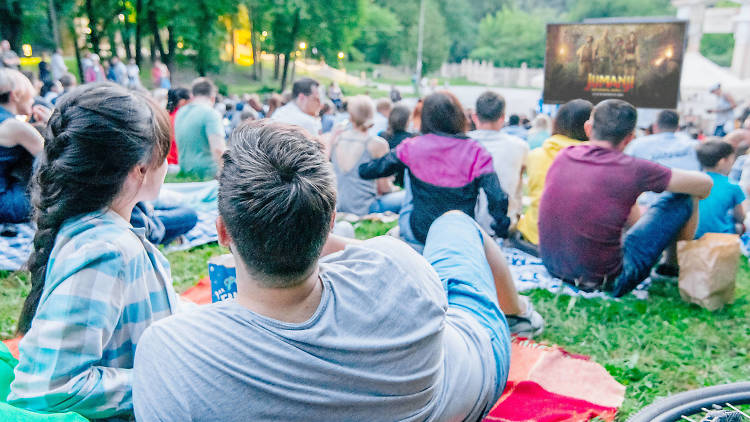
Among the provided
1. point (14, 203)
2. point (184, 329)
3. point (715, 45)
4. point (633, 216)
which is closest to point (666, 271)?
point (633, 216)

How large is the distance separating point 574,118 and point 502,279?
256cm

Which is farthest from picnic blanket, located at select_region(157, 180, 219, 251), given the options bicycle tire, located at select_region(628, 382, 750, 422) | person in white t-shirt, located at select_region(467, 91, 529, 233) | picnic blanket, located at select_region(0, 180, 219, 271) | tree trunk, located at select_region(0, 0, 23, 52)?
tree trunk, located at select_region(0, 0, 23, 52)

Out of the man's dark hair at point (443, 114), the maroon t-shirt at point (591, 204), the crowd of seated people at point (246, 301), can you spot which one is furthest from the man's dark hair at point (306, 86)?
the crowd of seated people at point (246, 301)

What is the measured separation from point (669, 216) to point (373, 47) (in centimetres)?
5593

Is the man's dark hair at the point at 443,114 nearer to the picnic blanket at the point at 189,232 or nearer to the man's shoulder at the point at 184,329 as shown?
the picnic blanket at the point at 189,232

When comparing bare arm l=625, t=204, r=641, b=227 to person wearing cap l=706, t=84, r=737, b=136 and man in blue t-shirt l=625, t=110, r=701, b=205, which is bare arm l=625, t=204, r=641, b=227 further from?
person wearing cap l=706, t=84, r=737, b=136

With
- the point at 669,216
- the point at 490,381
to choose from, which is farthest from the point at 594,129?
the point at 490,381

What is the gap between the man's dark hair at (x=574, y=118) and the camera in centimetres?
477

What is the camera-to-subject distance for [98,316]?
1.51 metres

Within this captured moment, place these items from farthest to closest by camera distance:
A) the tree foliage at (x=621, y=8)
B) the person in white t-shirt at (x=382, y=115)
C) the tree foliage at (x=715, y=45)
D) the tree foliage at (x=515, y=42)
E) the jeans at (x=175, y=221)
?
the tree foliage at (x=515, y=42)
the tree foliage at (x=621, y=8)
the tree foliage at (x=715, y=45)
the person in white t-shirt at (x=382, y=115)
the jeans at (x=175, y=221)

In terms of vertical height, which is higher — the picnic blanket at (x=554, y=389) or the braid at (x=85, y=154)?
the braid at (x=85, y=154)

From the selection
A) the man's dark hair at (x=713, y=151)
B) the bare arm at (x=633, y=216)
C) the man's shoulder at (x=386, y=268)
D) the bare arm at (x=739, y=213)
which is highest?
the man's shoulder at (x=386, y=268)

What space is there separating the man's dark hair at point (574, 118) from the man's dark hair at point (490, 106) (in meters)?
0.51

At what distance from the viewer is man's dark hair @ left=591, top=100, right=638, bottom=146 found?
3617 millimetres
